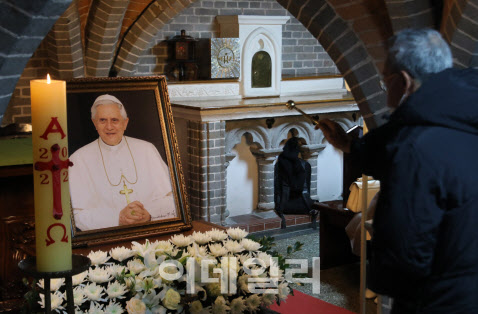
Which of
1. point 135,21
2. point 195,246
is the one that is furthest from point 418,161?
point 135,21

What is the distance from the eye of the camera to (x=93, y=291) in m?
1.77

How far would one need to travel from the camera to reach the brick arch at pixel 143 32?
8031mm

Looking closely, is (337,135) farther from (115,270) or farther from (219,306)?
(115,270)

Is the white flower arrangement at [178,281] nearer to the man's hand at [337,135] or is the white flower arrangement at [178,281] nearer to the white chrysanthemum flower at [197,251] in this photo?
the white chrysanthemum flower at [197,251]

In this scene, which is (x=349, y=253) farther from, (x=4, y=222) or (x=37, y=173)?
(x=37, y=173)

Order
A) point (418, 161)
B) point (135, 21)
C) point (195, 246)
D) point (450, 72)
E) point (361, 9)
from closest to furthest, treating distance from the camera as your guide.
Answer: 1. point (418, 161)
2. point (450, 72)
3. point (195, 246)
4. point (361, 9)
5. point (135, 21)

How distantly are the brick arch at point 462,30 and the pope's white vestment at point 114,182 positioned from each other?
1.87 m

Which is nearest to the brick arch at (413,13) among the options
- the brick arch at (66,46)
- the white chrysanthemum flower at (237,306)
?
the white chrysanthemum flower at (237,306)

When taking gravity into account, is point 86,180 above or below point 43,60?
below

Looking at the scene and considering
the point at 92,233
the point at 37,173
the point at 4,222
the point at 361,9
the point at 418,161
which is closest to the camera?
the point at 37,173

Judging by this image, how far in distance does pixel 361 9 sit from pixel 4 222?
2.46 meters

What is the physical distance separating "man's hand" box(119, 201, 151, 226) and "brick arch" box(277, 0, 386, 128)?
1975 millimetres

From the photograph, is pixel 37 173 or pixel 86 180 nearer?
pixel 37 173

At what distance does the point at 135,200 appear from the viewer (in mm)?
2662
